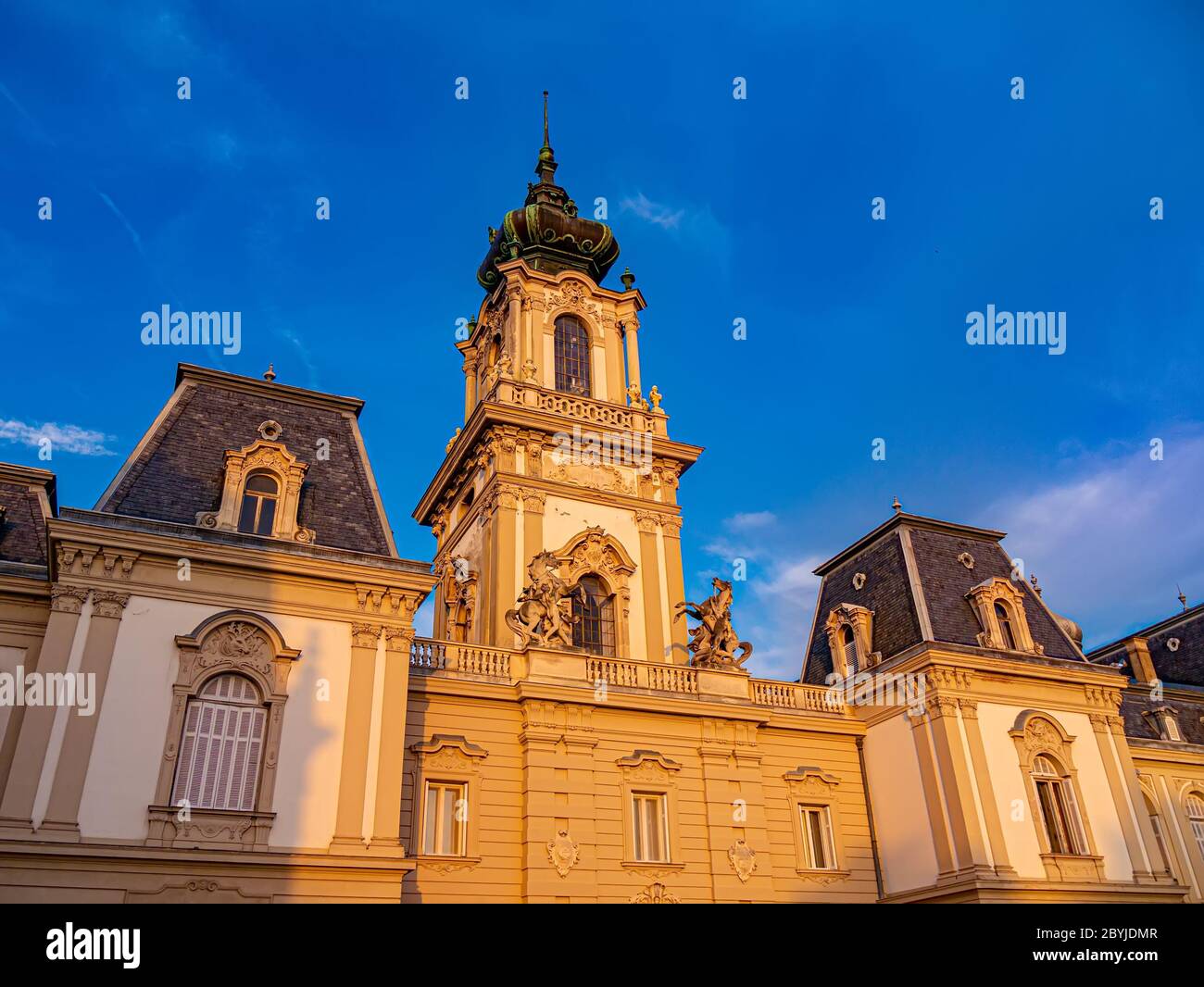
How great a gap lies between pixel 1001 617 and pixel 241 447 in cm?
2389

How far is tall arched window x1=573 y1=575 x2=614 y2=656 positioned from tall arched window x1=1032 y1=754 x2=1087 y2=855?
1325 cm

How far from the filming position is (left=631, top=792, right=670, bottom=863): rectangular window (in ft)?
82.4

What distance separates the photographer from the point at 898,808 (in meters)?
28.3

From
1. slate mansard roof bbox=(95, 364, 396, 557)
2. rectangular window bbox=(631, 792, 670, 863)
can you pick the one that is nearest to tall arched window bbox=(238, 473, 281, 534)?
slate mansard roof bbox=(95, 364, 396, 557)

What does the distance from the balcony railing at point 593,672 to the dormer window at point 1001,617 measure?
631 centimetres

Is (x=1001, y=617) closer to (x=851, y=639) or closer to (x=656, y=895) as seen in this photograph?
(x=851, y=639)

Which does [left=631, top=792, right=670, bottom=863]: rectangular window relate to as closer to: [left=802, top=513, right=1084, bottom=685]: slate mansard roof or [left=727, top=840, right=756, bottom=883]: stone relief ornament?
[left=727, top=840, right=756, bottom=883]: stone relief ornament

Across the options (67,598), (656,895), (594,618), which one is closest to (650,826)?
(656,895)

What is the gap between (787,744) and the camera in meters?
28.7

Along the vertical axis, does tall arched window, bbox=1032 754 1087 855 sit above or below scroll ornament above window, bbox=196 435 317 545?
below

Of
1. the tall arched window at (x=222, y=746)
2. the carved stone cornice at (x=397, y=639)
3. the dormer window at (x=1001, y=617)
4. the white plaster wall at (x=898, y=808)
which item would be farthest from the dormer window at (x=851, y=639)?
the tall arched window at (x=222, y=746)

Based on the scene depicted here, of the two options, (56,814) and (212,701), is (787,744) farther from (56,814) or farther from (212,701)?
(56,814)
